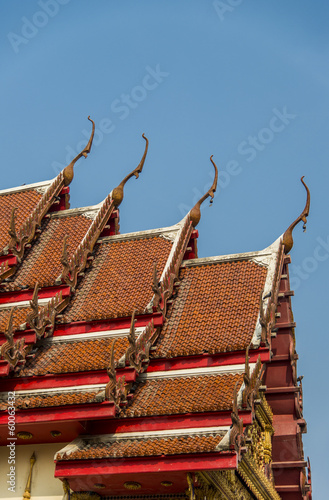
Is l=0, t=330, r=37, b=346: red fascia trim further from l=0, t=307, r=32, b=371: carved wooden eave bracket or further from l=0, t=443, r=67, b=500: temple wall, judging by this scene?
l=0, t=443, r=67, b=500: temple wall

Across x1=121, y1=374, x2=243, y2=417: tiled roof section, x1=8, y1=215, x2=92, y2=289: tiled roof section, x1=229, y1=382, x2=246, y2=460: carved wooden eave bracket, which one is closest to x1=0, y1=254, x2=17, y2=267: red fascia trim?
x1=8, y1=215, x2=92, y2=289: tiled roof section

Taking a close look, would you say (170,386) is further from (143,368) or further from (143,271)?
(143,271)

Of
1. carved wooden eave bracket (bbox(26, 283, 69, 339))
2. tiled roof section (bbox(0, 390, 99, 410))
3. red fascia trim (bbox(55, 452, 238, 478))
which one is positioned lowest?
red fascia trim (bbox(55, 452, 238, 478))

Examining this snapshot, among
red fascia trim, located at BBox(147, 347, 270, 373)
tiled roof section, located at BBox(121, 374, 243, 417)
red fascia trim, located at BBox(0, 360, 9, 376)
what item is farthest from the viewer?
red fascia trim, located at BBox(147, 347, 270, 373)

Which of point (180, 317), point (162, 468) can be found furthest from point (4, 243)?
point (162, 468)

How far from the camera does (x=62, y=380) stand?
15.4 metres

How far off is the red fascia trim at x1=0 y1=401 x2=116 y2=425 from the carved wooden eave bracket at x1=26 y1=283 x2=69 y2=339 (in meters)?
2.04

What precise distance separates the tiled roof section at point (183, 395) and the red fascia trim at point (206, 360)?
333 millimetres

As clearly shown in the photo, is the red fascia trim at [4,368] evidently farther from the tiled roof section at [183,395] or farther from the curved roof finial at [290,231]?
the curved roof finial at [290,231]

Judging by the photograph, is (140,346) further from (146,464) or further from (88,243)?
(88,243)

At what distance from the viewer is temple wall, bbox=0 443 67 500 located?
14.9 meters

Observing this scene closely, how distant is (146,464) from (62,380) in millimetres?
2669

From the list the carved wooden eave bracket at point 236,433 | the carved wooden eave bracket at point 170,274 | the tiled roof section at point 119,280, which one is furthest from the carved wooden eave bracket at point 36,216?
the carved wooden eave bracket at point 236,433
